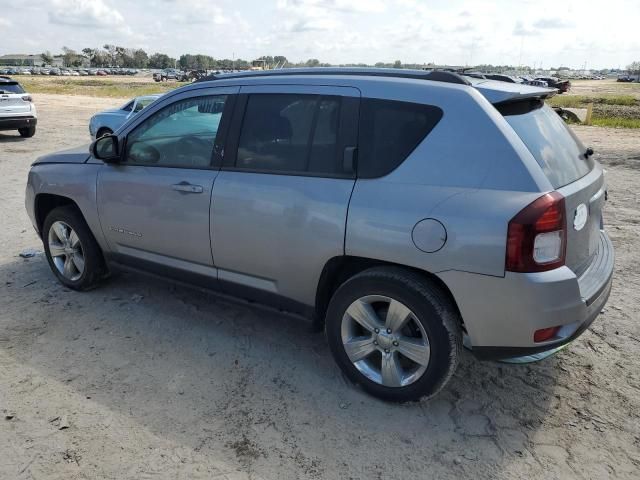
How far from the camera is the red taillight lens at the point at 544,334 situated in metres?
2.68

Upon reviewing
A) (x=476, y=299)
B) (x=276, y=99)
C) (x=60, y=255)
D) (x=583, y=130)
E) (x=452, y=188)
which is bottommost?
(x=583, y=130)

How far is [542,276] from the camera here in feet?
8.52

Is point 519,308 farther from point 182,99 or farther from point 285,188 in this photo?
point 182,99

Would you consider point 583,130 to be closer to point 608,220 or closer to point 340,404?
point 608,220

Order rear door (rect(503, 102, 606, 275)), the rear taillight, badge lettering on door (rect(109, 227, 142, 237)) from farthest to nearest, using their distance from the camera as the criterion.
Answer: badge lettering on door (rect(109, 227, 142, 237)) → rear door (rect(503, 102, 606, 275)) → the rear taillight

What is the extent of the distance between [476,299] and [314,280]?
101cm

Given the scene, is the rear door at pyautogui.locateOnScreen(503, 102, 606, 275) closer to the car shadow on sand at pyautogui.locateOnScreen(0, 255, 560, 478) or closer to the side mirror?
the car shadow on sand at pyautogui.locateOnScreen(0, 255, 560, 478)

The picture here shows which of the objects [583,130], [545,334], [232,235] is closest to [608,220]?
[545,334]

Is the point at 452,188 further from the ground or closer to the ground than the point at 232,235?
further from the ground

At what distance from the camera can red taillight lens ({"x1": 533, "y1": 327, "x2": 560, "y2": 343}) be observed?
2.68 m

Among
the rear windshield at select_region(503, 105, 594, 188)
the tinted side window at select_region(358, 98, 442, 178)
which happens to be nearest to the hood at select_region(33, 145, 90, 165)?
the tinted side window at select_region(358, 98, 442, 178)

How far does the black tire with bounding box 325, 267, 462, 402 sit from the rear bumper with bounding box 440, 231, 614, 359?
0.10 meters

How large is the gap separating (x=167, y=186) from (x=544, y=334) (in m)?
2.64

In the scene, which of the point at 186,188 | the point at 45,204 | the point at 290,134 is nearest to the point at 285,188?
the point at 290,134
